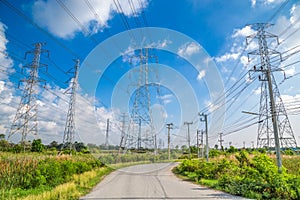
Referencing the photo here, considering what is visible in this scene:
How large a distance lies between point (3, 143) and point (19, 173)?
130ft

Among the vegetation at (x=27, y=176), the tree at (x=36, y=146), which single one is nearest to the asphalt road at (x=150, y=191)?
the vegetation at (x=27, y=176)

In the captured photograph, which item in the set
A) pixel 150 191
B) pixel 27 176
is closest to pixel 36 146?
pixel 27 176

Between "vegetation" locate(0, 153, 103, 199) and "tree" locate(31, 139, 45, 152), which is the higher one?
"tree" locate(31, 139, 45, 152)

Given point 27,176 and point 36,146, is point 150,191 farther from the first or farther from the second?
point 36,146

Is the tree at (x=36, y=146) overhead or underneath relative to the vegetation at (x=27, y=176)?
overhead

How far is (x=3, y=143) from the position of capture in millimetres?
43344

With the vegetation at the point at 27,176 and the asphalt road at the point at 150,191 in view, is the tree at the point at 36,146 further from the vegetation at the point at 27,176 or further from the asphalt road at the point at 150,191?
the asphalt road at the point at 150,191

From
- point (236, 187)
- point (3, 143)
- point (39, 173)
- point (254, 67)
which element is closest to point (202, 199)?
point (236, 187)

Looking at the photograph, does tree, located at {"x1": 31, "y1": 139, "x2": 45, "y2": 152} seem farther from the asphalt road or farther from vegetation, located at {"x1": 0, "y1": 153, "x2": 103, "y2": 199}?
the asphalt road

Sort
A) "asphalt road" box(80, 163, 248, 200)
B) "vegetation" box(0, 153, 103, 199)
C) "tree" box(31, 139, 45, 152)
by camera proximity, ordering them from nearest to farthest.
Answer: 1. "asphalt road" box(80, 163, 248, 200)
2. "vegetation" box(0, 153, 103, 199)
3. "tree" box(31, 139, 45, 152)

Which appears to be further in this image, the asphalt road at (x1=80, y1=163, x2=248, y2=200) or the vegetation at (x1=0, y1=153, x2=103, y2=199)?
the vegetation at (x1=0, y1=153, x2=103, y2=199)

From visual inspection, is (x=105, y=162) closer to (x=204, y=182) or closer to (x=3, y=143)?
(x=204, y=182)

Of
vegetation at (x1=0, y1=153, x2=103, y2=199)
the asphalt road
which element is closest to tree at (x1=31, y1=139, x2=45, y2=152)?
vegetation at (x1=0, y1=153, x2=103, y2=199)

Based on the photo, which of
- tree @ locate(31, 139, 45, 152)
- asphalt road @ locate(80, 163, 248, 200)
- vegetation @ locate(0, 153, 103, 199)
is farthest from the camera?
tree @ locate(31, 139, 45, 152)
